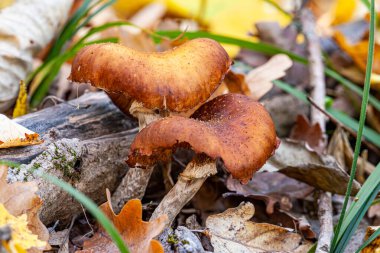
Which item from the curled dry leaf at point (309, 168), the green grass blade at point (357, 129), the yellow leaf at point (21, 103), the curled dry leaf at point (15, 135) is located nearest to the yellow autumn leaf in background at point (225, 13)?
the green grass blade at point (357, 129)

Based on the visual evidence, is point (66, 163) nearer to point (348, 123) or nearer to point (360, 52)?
point (348, 123)

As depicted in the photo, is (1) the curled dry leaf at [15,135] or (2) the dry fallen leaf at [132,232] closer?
(2) the dry fallen leaf at [132,232]

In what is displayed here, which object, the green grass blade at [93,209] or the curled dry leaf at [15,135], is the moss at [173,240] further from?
the curled dry leaf at [15,135]

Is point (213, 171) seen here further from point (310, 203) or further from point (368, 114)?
point (368, 114)

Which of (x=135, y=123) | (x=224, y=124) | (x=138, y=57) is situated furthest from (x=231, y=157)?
(x=135, y=123)

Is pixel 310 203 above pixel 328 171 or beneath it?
beneath

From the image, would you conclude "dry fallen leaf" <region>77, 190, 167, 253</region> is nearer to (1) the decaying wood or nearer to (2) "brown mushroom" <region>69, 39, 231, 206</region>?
(1) the decaying wood
